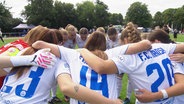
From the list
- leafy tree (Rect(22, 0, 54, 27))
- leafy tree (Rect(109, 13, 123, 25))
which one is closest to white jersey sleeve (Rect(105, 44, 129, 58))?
leafy tree (Rect(22, 0, 54, 27))

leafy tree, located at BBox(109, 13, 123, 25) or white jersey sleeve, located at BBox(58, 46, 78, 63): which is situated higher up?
white jersey sleeve, located at BBox(58, 46, 78, 63)

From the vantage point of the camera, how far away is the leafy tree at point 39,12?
85.9 metres

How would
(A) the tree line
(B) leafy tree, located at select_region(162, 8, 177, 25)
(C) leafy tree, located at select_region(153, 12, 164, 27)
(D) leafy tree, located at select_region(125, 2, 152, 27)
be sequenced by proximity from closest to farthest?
(A) the tree line → (D) leafy tree, located at select_region(125, 2, 152, 27) → (B) leafy tree, located at select_region(162, 8, 177, 25) → (C) leafy tree, located at select_region(153, 12, 164, 27)

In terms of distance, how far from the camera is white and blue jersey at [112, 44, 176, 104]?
334 cm

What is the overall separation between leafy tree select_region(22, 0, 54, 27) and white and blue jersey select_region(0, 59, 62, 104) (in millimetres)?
82430

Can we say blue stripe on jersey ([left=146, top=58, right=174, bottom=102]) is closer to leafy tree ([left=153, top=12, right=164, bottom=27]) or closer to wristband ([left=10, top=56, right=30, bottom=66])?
wristband ([left=10, top=56, right=30, bottom=66])

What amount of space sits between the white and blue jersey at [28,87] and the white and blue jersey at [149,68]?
710 millimetres

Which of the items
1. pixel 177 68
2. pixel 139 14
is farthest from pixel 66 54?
pixel 139 14


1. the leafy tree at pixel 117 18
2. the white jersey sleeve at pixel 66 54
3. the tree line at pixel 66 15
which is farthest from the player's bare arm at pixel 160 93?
the leafy tree at pixel 117 18

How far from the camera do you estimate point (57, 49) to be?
3.43 metres

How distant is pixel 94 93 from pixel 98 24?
318 feet

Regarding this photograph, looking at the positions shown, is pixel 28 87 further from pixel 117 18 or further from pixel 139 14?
pixel 117 18

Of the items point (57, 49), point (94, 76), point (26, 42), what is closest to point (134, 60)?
point (94, 76)

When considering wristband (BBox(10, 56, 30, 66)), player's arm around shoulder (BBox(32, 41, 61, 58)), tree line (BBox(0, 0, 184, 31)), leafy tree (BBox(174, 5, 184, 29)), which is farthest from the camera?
leafy tree (BBox(174, 5, 184, 29))
